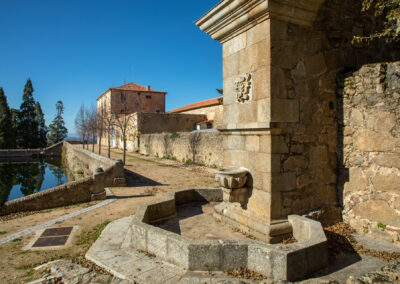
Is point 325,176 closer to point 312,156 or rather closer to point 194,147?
point 312,156

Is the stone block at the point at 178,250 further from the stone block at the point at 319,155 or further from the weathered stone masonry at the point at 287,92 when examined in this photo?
the stone block at the point at 319,155

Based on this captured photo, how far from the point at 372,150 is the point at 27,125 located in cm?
5144

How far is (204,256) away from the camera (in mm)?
2789

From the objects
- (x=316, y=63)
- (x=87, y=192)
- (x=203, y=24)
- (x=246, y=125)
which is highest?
(x=203, y=24)

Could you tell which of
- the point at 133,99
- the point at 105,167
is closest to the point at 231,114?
the point at 105,167

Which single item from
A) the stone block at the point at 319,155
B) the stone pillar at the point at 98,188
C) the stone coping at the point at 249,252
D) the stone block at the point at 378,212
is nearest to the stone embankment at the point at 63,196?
the stone pillar at the point at 98,188

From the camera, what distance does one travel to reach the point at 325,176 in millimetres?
3898

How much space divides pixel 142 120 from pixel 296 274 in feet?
87.7

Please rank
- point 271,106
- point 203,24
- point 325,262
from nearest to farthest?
point 325,262 → point 271,106 → point 203,24

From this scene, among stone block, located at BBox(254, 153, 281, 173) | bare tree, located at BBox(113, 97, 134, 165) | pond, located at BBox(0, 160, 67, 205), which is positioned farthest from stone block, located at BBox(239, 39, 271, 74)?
pond, located at BBox(0, 160, 67, 205)

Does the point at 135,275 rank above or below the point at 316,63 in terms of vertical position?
below

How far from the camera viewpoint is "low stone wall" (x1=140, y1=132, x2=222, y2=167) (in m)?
15.1

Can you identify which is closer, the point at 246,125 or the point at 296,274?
the point at 296,274

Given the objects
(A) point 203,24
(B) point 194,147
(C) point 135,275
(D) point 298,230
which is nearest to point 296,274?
(D) point 298,230
